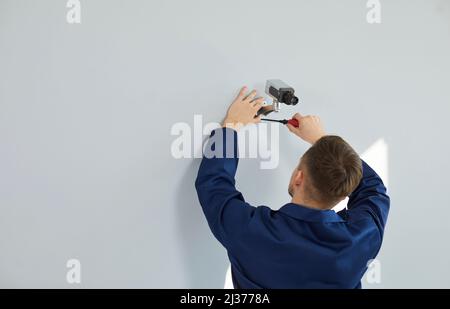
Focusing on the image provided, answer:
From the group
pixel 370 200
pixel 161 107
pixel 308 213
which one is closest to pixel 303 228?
pixel 308 213

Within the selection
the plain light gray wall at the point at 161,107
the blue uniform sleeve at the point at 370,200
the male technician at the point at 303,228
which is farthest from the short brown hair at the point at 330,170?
→ the plain light gray wall at the point at 161,107

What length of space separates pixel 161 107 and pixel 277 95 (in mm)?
315

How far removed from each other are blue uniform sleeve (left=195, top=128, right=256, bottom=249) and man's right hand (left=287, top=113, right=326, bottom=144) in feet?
0.69

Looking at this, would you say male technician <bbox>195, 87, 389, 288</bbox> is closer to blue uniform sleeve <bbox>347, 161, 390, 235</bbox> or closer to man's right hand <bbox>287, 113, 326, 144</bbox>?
blue uniform sleeve <bbox>347, 161, 390, 235</bbox>

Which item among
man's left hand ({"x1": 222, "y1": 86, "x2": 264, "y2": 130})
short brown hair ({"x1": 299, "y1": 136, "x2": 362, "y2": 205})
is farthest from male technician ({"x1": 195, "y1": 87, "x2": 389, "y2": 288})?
man's left hand ({"x1": 222, "y1": 86, "x2": 264, "y2": 130})

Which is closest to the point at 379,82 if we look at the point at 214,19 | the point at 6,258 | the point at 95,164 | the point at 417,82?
the point at 417,82

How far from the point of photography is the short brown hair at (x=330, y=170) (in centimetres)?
112

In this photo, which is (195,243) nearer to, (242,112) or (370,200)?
(242,112)

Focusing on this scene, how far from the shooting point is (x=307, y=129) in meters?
1.37

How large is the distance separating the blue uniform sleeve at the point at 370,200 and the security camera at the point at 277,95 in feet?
1.01

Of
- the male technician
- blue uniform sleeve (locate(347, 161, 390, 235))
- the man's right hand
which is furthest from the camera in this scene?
the man's right hand

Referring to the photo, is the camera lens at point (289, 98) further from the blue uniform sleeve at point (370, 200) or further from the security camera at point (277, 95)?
the blue uniform sleeve at point (370, 200)

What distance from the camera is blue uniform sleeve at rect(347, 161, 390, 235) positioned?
1254mm
